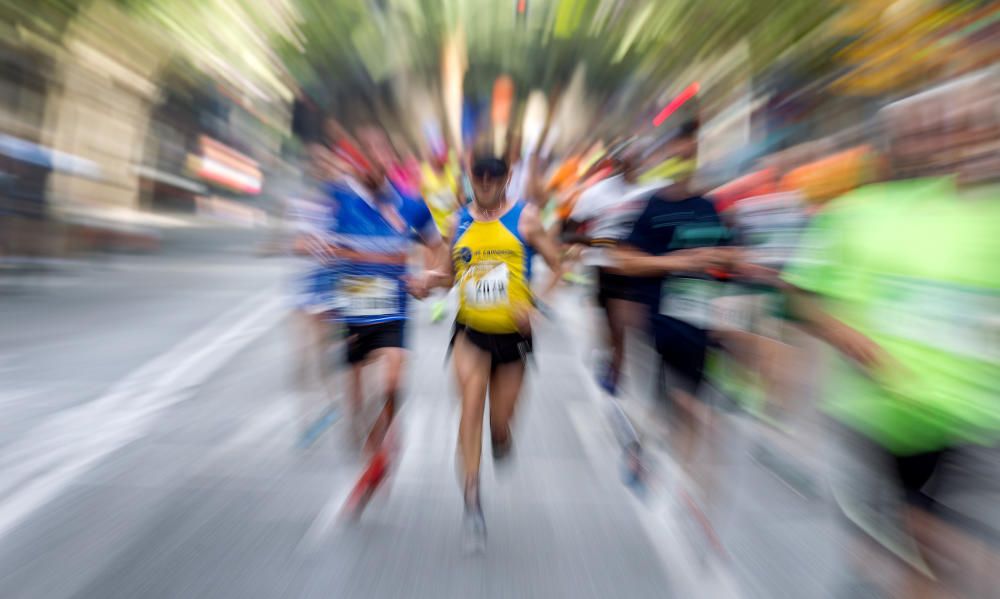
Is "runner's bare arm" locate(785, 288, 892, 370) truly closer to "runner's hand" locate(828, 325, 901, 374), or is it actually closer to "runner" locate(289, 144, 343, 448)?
"runner's hand" locate(828, 325, 901, 374)

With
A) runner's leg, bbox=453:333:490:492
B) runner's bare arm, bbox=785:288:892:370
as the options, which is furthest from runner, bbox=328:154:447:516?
runner's bare arm, bbox=785:288:892:370

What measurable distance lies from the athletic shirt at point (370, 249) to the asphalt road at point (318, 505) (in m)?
0.88

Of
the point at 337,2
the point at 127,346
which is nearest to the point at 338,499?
the point at 127,346

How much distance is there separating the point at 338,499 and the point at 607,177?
2.52 meters

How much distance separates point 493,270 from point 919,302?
A: 80.0 inches

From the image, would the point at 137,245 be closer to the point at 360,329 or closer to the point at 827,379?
the point at 360,329

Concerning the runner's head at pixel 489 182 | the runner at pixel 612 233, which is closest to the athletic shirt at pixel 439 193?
the runner's head at pixel 489 182

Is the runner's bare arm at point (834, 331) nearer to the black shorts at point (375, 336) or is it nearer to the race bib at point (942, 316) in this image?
the race bib at point (942, 316)

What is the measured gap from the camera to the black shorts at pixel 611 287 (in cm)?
540

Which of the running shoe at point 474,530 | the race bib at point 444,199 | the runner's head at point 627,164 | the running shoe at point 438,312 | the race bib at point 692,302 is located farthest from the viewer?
the running shoe at point 438,312

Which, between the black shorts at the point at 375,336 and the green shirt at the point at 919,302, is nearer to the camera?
the green shirt at the point at 919,302

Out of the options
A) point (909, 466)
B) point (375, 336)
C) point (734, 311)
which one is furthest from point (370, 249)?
point (909, 466)

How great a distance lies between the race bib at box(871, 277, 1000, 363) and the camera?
2.06 metres

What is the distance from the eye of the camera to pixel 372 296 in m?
4.45
